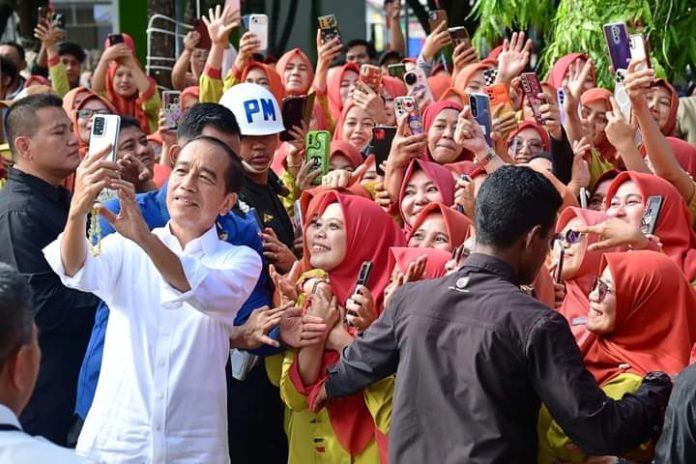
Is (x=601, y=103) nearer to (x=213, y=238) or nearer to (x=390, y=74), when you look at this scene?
(x=390, y=74)

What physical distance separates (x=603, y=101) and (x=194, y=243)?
3.58 metres

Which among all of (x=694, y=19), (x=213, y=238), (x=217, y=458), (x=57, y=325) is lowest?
(x=217, y=458)

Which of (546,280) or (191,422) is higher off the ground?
(546,280)

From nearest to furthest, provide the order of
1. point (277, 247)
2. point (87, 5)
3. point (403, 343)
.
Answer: point (403, 343) → point (277, 247) → point (87, 5)

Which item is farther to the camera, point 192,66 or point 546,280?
point 192,66

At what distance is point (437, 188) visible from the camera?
608cm

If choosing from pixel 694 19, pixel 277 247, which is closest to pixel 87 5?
pixel 694 19

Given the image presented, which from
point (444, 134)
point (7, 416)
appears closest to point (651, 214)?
point (444, 134)

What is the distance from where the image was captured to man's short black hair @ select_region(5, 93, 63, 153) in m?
5.28

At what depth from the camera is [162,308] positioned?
4.35m

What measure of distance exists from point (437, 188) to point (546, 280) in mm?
1574

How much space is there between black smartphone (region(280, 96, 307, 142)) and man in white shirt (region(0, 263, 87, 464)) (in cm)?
448

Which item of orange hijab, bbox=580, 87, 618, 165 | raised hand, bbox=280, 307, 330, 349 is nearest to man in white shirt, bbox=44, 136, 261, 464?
raised hand, bbox=280, 307, 330, 349

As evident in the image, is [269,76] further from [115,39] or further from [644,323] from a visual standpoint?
[644,323]
